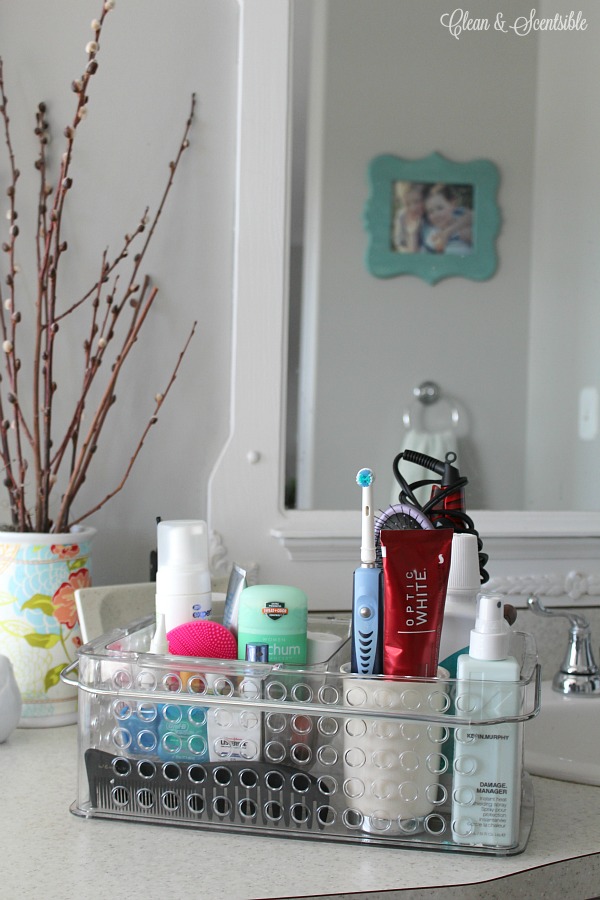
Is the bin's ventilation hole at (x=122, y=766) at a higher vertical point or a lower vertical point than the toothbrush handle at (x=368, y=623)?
lower

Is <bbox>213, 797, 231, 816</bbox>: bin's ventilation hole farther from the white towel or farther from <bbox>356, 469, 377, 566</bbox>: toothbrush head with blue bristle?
the white towel

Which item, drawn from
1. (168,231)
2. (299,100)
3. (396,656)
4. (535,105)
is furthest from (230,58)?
(396,656)

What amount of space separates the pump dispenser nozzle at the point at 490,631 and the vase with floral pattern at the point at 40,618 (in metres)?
0.44

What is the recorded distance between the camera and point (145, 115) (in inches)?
40.1

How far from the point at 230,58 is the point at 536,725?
80 cm

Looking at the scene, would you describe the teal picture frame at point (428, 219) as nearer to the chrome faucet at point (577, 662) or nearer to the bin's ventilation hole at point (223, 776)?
the chrome faucet at point (577, 662)

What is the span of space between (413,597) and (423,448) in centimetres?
43

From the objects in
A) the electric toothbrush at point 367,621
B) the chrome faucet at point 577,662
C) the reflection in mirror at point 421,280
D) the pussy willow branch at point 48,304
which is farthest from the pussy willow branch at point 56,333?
the chrome faucet at point 577,662

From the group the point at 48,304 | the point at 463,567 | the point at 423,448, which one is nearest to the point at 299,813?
the point at 463,567

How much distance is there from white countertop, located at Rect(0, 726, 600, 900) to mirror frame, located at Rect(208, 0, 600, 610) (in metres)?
0.39

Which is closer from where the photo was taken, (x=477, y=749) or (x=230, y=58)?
(x=477, y=749)

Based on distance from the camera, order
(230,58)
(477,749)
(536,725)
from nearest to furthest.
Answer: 1. (477,749)
2. (536,725)
3. (230,58)

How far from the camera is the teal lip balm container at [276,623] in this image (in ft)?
2.26

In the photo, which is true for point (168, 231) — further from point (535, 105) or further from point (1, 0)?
point (535, 105)
